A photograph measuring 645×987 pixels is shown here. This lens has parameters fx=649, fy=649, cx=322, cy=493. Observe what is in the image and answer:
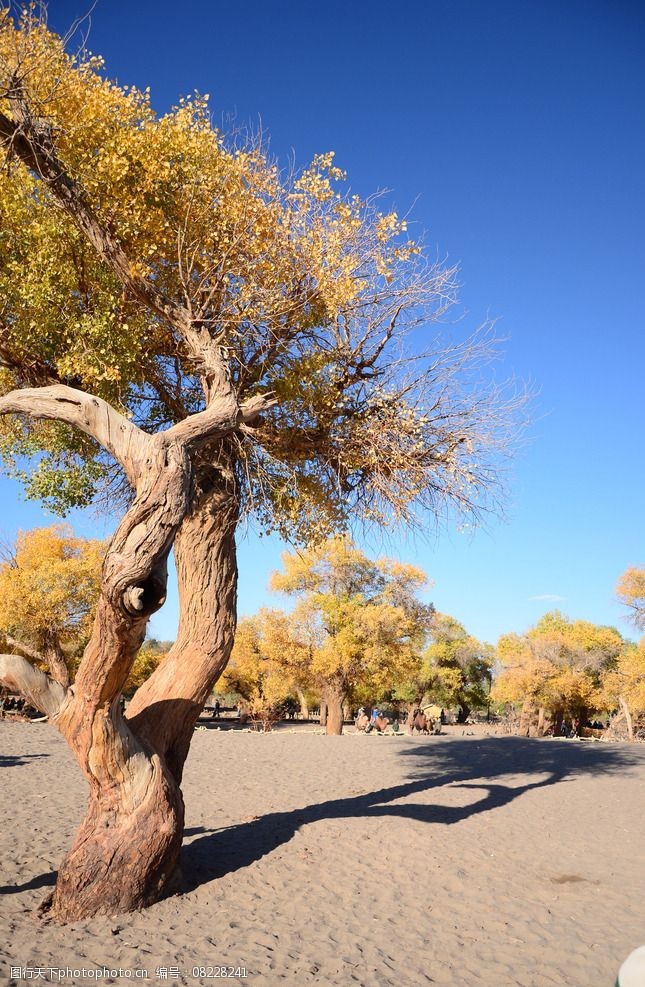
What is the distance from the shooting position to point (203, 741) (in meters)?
22.4

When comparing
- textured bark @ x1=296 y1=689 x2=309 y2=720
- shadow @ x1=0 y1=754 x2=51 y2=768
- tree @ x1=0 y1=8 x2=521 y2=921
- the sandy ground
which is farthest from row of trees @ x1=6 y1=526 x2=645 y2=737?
tree @ x1=0 y1=8 x2=521 y2=921

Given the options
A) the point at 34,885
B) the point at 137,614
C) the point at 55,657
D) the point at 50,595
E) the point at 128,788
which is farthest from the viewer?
the point at 55,657

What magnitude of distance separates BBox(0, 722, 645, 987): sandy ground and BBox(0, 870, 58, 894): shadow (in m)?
0.02

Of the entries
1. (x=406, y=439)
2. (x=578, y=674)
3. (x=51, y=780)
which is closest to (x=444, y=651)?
(x=578, y=674)

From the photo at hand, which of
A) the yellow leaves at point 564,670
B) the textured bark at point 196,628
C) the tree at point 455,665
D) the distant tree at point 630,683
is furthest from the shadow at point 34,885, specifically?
the tree at point 455,665

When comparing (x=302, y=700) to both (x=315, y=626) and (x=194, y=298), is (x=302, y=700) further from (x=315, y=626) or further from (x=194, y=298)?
(x=194, y=298)

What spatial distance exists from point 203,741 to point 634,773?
44.2 ft

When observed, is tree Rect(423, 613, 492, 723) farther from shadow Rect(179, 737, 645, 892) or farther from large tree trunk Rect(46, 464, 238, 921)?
large tree trunk Rect(46, 464, 238, 921)

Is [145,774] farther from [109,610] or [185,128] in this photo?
[185,128]

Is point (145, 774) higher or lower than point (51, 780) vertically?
higher

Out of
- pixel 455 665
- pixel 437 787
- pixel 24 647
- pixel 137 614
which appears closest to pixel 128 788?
pixel 137 614

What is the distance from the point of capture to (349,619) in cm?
2748

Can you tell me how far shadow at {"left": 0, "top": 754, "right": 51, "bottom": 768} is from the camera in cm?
1531

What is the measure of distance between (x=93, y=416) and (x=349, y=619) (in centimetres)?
2274
